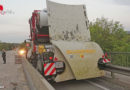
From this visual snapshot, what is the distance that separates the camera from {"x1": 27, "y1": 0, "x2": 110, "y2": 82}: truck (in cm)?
527

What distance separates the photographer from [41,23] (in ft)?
24.1

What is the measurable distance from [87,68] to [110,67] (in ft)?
3.49

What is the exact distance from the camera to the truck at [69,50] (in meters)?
5.27

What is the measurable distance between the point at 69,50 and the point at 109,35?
35.7 ft

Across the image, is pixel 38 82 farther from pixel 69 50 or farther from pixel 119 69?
pixel 119 69

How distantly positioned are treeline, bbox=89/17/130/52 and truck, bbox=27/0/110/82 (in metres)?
7.49

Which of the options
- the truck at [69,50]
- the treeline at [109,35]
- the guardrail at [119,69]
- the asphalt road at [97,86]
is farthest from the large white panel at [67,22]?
the treeline at [109,35]

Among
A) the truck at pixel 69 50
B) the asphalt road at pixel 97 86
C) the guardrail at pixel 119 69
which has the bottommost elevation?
the asphalt road at pixel 97 86

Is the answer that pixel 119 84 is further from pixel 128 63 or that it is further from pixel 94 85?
pixel 128 63

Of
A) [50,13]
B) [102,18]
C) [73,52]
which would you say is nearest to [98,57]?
[73,52]

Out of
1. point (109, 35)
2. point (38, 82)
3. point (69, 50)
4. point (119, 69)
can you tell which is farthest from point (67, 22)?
point (109, 35)

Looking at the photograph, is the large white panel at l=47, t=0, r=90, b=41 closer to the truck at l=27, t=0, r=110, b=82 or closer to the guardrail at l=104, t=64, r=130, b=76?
the truck at l=27, t=0, r=110, b=82

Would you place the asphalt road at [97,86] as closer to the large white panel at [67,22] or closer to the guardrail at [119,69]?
the guardrail at [119,69]

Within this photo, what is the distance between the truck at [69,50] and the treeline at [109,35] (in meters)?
7.49
